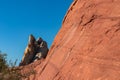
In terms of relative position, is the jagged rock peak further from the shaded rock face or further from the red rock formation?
the red rock formation

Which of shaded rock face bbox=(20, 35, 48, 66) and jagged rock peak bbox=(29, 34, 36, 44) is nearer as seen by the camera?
shaded rock face bbox=(20, 35, 48, 66)

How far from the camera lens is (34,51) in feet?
254

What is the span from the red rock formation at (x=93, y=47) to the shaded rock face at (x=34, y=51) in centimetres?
5154

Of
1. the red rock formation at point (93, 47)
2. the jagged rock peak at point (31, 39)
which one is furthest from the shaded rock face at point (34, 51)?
the red rock formation at point (93, 47)

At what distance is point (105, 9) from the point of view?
64.7 feet

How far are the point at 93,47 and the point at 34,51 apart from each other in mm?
59658

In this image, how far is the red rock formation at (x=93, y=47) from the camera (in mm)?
16406

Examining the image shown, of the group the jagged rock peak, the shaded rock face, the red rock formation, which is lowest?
the red rock formation

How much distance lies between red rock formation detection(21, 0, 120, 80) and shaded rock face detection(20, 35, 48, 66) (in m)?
51.5

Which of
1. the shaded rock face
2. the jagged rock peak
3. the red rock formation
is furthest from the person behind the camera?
the jagged rock peak

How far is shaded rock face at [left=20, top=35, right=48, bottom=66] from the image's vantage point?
75.3 meters

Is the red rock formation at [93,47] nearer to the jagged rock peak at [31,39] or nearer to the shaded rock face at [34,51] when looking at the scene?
the shaded rock face at [34,51]

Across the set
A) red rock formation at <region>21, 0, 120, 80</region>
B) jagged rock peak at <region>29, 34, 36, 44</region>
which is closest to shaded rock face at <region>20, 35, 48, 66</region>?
jagged rock peak at <region>29, 34, 36, 44</region>

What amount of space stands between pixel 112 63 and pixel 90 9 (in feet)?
23.2
